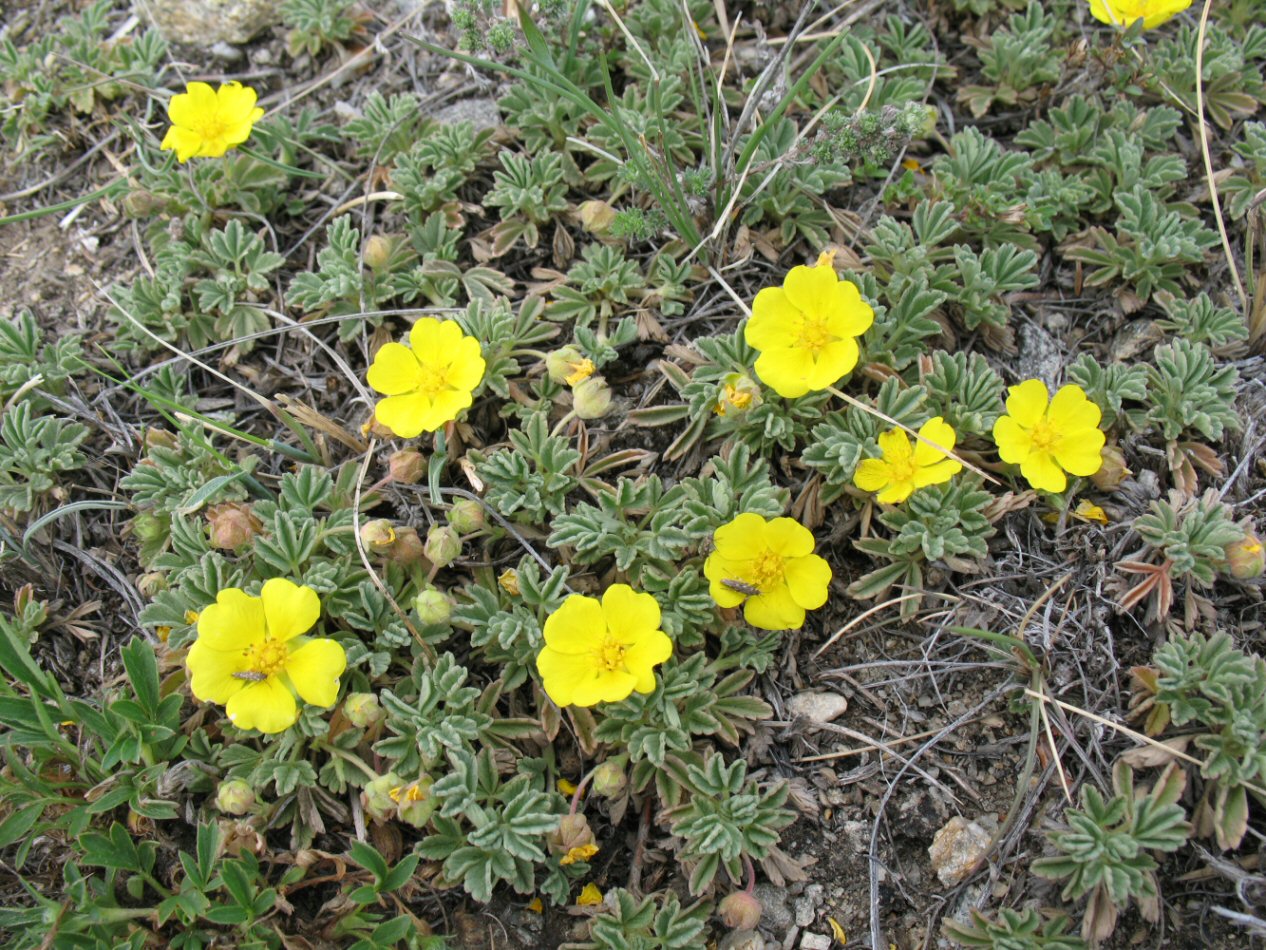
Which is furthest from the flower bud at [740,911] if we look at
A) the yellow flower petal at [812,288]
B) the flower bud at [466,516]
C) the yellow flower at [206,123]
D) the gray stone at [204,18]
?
the gray stone at [204,18]

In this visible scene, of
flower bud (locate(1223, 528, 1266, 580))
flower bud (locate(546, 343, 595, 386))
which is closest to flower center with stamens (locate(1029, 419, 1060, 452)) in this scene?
flower bud (locate(1223, 528, 1266, 580))

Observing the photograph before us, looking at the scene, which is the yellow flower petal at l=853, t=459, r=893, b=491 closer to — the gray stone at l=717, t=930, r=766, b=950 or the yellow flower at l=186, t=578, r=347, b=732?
the gray stone at l=717, t=930, r=766, b=950

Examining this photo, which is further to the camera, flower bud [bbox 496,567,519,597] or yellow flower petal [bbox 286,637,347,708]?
flower bud [bbox 496,567,519,597]

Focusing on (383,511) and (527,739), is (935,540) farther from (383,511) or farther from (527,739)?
(383,511)

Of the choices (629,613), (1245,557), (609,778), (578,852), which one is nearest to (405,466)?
(629,613)

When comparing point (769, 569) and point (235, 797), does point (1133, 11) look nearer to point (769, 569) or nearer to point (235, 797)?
point (769, 569)

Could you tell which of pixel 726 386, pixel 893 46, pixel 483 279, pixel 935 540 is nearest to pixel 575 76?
pixel 483 279
